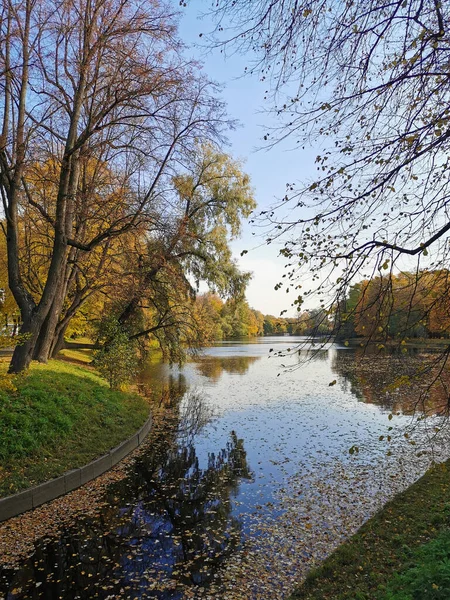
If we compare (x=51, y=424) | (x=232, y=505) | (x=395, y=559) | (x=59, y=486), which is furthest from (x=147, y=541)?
(x=51, y=424)

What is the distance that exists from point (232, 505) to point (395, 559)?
3.02 metres

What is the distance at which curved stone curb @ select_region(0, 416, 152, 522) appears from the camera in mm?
6402

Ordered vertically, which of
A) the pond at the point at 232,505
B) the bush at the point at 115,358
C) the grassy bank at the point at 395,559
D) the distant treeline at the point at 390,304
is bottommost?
the pond at the point at 232,505

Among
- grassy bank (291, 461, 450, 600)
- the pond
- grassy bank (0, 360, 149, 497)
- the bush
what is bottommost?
the pond

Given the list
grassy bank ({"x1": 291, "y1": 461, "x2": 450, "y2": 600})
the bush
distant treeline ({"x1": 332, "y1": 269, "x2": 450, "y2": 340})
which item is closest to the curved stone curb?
grassy bank ({"x1": 291, "y1": 461, "x2": 450, "y2": 600})

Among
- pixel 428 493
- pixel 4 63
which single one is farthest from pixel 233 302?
pixel 428 493

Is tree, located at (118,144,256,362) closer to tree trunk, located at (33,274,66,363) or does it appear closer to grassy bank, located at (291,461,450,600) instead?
tree trunk, located at (33,274,66,363)

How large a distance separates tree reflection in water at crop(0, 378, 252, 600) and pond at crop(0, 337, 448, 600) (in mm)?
18

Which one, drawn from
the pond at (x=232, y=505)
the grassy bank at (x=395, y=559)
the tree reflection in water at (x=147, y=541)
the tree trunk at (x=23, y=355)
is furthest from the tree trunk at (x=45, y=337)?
the grassy bank at (x=395, y=559)

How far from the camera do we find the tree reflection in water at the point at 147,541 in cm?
476

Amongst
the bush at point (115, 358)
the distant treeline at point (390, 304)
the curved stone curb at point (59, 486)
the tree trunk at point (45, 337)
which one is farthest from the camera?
the bush at point (115, 358)

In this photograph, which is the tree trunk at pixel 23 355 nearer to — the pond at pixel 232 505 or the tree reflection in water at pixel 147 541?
the pond at pixel 232 505

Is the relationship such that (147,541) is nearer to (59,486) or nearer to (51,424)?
(59,486)

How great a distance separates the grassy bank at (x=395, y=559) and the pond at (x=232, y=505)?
1.19ft
